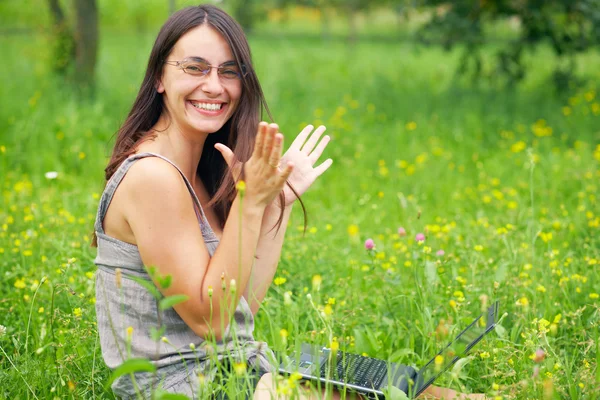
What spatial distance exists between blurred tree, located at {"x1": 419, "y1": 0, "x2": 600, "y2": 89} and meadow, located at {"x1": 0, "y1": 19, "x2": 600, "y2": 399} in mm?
497

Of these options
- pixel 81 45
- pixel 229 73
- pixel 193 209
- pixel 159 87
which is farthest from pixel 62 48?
pixel 193 209

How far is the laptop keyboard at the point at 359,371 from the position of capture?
192cm

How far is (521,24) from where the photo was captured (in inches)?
258

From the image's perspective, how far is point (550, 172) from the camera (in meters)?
4.54

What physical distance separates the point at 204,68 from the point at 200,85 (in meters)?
0.05

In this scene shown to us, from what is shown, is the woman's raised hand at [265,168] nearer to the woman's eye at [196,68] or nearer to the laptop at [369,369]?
the woman's eye at [196,68]

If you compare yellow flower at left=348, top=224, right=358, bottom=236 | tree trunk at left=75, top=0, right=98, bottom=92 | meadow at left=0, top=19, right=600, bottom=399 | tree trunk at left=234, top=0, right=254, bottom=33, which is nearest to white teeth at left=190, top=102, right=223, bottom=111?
meadow at left=0, top=19, right=600, bottom=399

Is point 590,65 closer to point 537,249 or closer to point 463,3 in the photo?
point 463,3

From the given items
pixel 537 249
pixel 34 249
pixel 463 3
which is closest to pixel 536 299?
pixel 537 249

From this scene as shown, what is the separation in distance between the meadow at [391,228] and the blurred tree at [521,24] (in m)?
0.50

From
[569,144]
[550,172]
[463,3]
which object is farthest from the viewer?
[463,3]

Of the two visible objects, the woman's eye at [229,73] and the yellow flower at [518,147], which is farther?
the yellow flower at [518,147]

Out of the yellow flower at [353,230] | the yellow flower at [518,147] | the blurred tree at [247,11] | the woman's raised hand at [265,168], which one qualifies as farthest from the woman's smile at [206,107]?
the blurred tree at [247,11]

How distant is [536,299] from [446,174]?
2189 millimetres
